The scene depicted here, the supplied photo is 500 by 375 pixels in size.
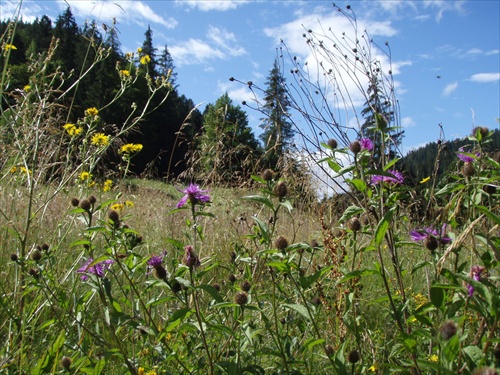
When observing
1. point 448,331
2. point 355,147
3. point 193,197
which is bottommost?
point 448,331

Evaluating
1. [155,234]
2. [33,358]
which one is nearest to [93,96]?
[155,234]

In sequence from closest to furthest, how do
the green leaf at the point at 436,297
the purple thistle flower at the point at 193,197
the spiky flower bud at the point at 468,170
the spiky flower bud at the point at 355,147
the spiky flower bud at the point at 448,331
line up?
the spiky flower bud at the point at 448,331 < the green leaf at the point at 436,297 < the spiky flower bud at the point at 355,147 < the spiky flower bud at the point at 468,170 < the purple thistle flower at the point at 193,197

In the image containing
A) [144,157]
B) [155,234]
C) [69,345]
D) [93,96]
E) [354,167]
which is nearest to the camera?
[354,167]

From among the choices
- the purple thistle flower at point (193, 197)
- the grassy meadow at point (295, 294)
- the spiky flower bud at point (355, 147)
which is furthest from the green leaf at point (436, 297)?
the purple thistle flower at point (193, 197)

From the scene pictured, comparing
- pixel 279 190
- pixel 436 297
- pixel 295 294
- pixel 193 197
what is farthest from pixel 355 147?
pixel 295 294

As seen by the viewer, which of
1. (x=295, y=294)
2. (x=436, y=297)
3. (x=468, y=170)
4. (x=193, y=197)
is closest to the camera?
(x=436, y=297)

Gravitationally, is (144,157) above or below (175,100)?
below

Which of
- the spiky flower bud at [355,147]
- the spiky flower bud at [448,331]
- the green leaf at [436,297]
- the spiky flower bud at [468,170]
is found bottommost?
the spiky flower bud at [448,331]

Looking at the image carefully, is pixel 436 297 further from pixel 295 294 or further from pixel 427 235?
pixel 295 294

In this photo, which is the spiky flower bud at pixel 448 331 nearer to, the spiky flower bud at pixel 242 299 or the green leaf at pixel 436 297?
the green leaf at pixel 436 297

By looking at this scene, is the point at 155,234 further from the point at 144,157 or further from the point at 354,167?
the point at 144,157

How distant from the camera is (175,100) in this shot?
3950 centimetres

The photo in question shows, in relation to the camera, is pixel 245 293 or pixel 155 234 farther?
pixel 155 234

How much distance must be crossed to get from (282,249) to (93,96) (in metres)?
29.5
